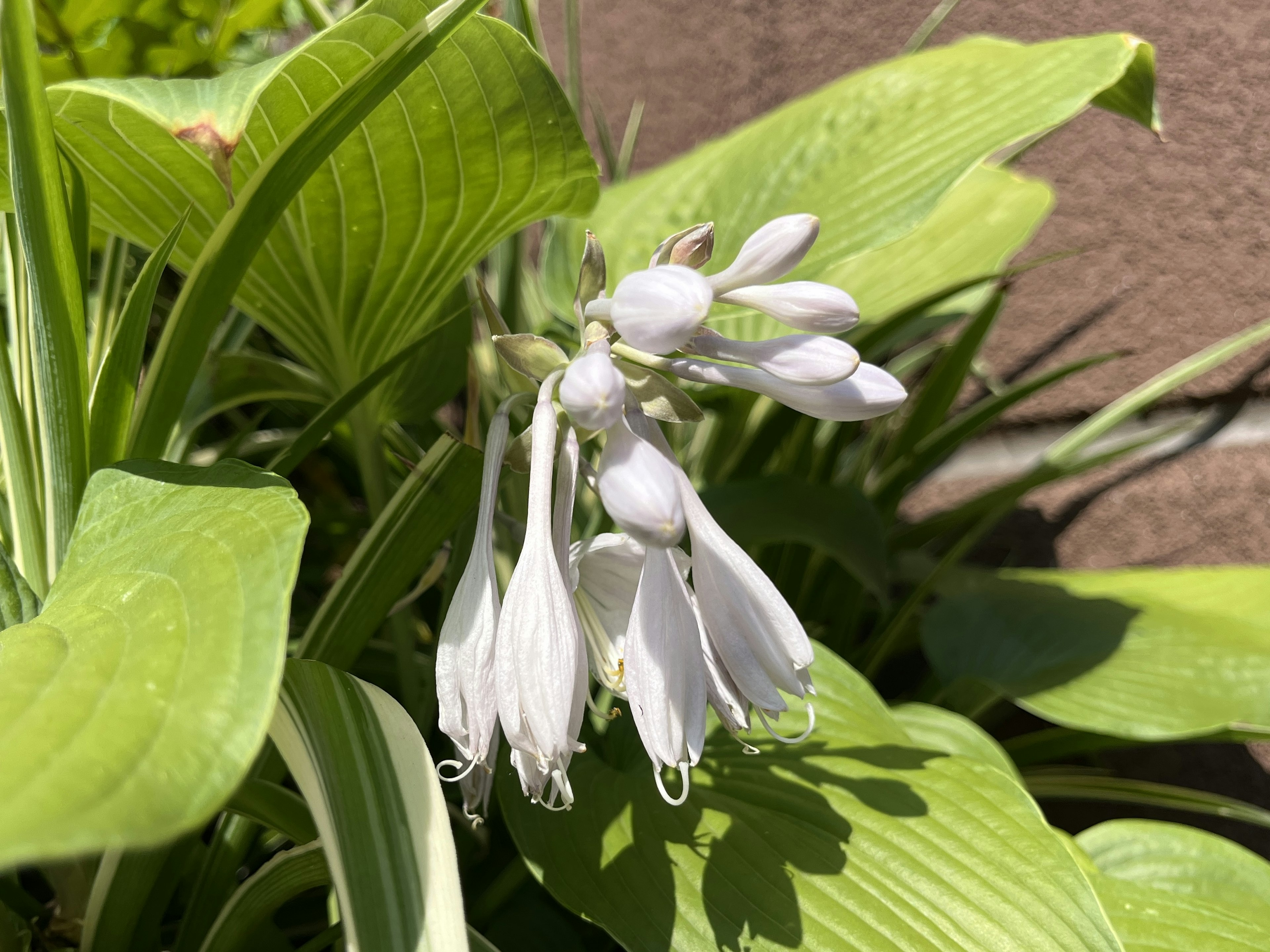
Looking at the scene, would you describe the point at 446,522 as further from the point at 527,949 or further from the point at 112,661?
the point at 527,949

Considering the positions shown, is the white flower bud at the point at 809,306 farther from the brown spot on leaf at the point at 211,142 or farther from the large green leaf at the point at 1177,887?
the large green leaf at the point at 1177,887

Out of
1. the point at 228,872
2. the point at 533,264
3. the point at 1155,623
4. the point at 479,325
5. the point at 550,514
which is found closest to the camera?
the point at 550,514

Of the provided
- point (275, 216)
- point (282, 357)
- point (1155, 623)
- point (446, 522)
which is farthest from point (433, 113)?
point (282, 357)

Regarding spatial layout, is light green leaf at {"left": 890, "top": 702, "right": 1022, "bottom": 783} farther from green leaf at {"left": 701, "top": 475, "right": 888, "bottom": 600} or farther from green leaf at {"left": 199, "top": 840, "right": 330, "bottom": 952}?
green leaf at {"left": 199, "top": 840, "right": 330, "bottom": 952}

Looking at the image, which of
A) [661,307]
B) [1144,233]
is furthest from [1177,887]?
[1144,233]

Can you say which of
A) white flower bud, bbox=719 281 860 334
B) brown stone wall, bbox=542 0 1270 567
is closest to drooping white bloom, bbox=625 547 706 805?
white flower bud, bbox=719 281 860 334

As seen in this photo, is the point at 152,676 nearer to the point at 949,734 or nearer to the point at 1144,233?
the point at 949,734
